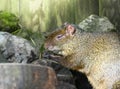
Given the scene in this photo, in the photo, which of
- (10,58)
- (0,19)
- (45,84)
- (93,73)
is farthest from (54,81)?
(0,19)

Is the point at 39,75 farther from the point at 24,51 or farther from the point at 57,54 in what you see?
the point at 24,51

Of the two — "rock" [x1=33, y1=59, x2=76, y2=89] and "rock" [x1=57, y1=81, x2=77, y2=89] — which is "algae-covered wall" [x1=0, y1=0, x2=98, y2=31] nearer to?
"rock" [x1=33, y1=59, x2=76, y2=89]

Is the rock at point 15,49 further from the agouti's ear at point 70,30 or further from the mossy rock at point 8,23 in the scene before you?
the agouti's ear at point 70,30

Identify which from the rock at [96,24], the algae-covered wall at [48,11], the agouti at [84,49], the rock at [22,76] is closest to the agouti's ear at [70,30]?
the agouti at [84,49]

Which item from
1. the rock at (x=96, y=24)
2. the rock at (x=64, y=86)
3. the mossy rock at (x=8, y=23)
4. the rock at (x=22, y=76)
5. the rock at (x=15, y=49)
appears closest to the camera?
the rock at (x=22, y=76)

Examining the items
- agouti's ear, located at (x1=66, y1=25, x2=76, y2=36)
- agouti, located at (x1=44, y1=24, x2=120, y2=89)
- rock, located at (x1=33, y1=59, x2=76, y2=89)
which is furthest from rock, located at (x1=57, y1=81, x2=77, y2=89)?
agouti's ear, located at (x1=66, y1=25, x2=76, y2=36)
